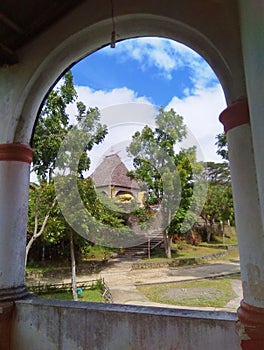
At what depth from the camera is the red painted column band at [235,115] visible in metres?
1.28

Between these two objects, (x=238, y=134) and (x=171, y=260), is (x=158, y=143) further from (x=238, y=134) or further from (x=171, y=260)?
(x=238, y=134)

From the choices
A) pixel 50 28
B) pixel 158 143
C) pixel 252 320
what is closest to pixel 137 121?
pixel 158 143

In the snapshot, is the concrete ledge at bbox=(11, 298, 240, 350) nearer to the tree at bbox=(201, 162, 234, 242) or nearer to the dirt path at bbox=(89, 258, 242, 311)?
the dirt path at bbox=(89, 258, 242, 311)

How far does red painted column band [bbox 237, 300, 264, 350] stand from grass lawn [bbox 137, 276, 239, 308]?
4.62 metres

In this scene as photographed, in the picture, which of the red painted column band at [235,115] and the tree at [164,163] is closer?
the red painted column band at [235,115]

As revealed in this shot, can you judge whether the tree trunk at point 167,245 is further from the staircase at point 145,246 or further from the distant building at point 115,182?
the distant building at point 115,182

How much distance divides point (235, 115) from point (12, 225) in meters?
1.55

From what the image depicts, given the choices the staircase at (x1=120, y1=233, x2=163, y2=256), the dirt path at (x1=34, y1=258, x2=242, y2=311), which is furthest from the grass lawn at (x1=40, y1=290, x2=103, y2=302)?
the staircase at (x1=120, y1=233, x2=163, y2=256)

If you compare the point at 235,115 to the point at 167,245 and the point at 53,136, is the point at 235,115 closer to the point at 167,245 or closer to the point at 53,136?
the point at 53,136

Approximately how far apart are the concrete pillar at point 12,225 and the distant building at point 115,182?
6.91 meters

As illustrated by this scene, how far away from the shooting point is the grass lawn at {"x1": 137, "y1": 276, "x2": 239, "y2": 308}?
5.55 metres

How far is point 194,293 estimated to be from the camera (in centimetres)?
629

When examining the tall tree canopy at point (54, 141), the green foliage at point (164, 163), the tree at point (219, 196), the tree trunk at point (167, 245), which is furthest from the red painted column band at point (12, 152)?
the tree at point (219, 196)

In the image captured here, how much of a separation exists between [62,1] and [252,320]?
2.16 meters
